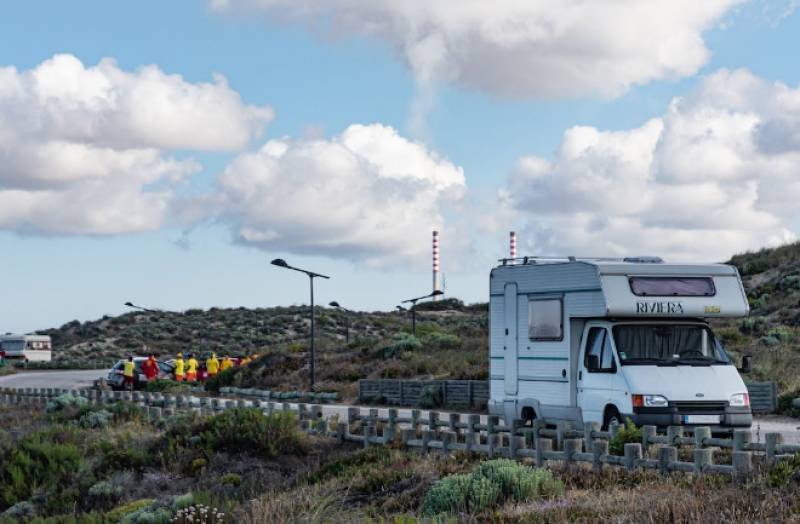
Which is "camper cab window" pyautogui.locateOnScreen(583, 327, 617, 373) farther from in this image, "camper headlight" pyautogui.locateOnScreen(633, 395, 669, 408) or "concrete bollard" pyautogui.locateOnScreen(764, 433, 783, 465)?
"concrete bollard" pyautogui.locateOnScreen(764, 433, 783, 465)

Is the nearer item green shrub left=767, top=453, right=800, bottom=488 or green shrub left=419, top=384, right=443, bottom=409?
green shrub left=767, top=453, right=800, bottom=488

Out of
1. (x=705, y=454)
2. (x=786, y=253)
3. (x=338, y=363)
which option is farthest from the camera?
(x=786, y=253)

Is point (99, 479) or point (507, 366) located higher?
point (507, 366)

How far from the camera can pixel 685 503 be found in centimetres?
1080

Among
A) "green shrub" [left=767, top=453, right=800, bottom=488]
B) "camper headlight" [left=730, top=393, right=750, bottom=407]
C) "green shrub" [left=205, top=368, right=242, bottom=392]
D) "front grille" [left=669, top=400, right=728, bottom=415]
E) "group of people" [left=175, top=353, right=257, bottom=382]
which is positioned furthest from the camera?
"green shrub" [left=205, top=368, right=242, bottom=392]

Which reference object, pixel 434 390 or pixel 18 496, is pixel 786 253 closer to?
pixel 434 390

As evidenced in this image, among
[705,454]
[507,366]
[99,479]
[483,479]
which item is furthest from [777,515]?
[99,479]

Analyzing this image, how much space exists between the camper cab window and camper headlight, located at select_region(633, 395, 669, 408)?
758 millimetres

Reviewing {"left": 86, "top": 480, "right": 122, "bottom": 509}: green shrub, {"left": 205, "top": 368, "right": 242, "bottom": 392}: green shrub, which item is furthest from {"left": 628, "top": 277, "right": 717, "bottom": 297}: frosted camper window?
{"left": 205, "top": 368, "right": 242, "bottom": 392}: green shrub

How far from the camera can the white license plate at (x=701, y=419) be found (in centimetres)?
1645

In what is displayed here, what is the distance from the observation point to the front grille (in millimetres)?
16500

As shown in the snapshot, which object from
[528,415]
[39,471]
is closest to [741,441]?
[528,415]

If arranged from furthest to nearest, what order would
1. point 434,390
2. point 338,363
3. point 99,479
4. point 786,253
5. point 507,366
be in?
point 786,253 < point 338,363 < point 434,390 < point 99,479 < point 507,366

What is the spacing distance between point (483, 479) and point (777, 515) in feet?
12.0
